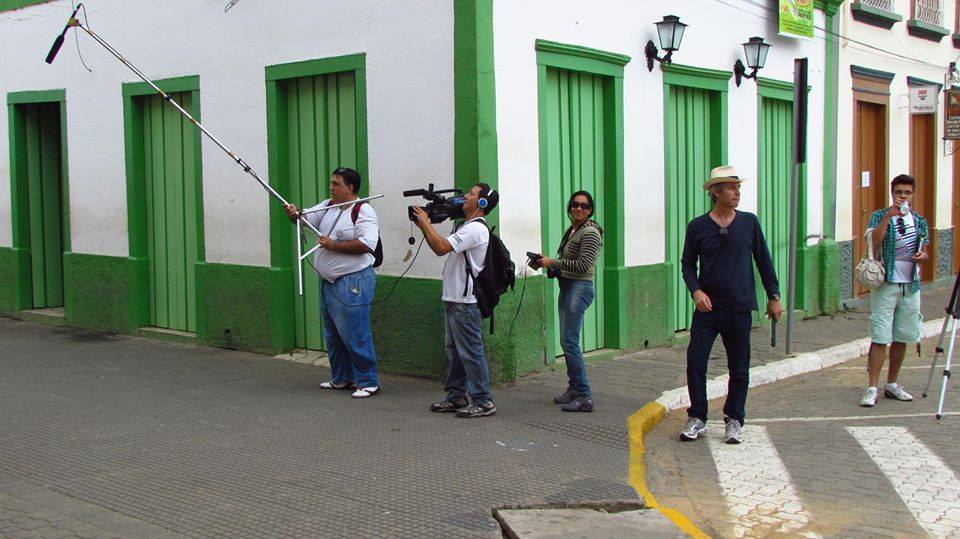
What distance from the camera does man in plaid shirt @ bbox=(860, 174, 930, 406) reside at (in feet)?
26.8

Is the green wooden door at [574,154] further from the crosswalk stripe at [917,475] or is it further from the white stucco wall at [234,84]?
the crosswalk stripe at [917,475]

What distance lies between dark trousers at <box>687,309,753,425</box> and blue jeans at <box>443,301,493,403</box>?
1461 millimetres

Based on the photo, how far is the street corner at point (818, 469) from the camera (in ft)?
17.6

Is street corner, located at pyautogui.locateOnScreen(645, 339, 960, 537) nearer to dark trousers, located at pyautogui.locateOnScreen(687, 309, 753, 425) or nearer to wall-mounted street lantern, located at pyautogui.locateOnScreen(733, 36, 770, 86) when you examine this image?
dark trousers, located at pyautogui.locateOnScreen(687, 309, 753, 425)

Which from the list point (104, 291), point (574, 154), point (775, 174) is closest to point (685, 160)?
point (574, 154)

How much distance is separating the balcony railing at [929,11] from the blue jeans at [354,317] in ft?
A: 39.0

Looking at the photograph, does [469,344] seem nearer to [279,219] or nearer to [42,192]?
[279,219]

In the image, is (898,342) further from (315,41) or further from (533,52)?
(315,41)

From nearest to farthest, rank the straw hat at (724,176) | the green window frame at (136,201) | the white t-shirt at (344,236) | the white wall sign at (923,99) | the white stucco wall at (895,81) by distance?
1. the straw hat at (724,176)
2. the white t-shirt at (344,236)
3. the green window frame at (136,201)
4. the white stucco wall at (895,81)
5. the white wall sign at (923,99)

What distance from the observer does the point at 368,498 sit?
5.39 m

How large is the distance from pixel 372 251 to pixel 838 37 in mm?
8603

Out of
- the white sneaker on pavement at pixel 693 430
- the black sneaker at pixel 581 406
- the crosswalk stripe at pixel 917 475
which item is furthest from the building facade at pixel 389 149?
the crosswalk stripe at pixel 917 475

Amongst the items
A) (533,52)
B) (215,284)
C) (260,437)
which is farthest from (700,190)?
(260,437)

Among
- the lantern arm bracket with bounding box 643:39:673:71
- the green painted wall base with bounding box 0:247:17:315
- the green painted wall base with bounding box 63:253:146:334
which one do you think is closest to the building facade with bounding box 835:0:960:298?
the lantern arm bracket with bounding box 643:39:673:71
